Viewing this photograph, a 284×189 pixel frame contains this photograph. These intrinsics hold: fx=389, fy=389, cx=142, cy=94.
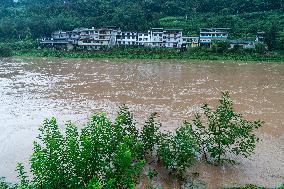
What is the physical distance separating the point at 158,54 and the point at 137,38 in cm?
645

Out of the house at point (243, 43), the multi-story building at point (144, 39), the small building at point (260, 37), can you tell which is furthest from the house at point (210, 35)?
the multi-story building at point (144, 39)

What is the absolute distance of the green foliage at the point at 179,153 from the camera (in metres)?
11.7

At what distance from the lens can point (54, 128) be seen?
8.24m

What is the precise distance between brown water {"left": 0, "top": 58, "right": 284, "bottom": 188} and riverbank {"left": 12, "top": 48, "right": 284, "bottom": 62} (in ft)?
6.84

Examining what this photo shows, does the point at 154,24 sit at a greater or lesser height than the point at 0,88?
greater

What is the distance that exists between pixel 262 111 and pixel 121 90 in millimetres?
9273

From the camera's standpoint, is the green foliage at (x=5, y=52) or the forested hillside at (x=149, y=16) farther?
the forested hillside at (x=149, y=16)

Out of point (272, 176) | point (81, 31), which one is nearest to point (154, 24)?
point (81, 31)

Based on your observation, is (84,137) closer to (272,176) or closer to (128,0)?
(272,176)

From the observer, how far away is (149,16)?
54.4 metres

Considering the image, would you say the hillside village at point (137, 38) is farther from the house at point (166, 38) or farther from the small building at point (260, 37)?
the small building at point (260, 37)

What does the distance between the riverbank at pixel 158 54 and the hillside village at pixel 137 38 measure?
311cm

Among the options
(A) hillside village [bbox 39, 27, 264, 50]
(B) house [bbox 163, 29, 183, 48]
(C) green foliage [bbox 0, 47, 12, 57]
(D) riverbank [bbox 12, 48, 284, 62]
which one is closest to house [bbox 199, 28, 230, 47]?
(A) hillside village [bbox 39, 27, 264, 50]

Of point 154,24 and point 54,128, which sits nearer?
point 54,128
